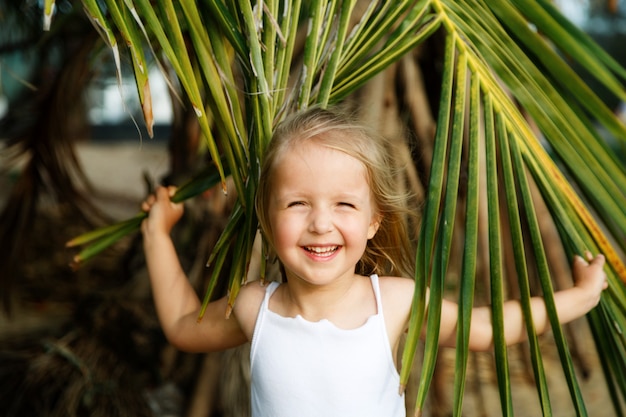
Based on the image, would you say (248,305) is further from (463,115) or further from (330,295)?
(463,115)

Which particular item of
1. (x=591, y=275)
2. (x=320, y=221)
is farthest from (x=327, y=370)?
(x=591, y=275)

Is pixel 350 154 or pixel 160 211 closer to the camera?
pixel 350 154

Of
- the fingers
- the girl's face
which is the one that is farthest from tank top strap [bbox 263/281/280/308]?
the fingers

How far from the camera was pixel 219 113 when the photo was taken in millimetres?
996

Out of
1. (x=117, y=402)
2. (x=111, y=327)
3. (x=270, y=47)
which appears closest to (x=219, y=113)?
(x=270, y=47)

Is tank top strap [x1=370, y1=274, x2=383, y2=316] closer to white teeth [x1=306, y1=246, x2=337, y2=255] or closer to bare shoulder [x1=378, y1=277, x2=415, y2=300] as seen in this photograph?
bare shoulder [x1=378, y1=277, x2=415, y2=300]

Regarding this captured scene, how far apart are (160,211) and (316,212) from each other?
34 cm

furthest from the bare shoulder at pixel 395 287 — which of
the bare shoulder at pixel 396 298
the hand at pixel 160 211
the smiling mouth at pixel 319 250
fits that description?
the hand at pixel 160 211

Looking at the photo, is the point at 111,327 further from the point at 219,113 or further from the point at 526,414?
the point at 219,113

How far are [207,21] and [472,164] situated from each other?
0.39 meters

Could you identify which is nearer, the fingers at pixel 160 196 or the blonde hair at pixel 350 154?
the blonde hair at pixel 350 154

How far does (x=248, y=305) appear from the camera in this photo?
3.70ft

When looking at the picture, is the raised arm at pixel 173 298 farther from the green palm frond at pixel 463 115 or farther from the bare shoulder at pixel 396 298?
the bare shoulder at pixel 396 298

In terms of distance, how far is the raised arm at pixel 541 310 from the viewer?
3.45ft
